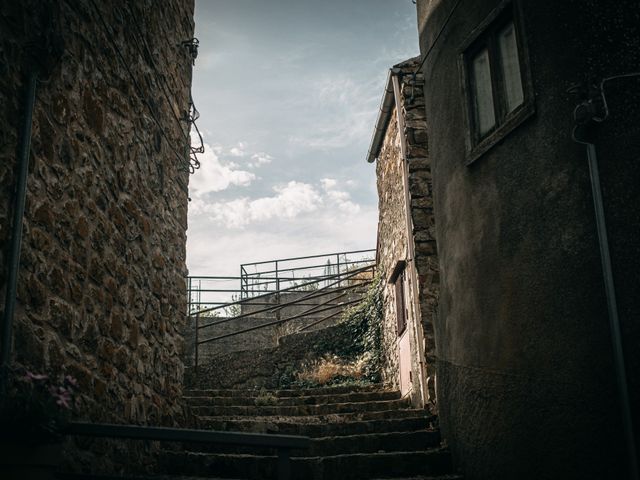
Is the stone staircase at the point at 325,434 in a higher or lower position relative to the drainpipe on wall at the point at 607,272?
lower

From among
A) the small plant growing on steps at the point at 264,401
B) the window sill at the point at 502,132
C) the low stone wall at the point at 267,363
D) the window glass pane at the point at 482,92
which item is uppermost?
the window glass pane at the point at 482,92

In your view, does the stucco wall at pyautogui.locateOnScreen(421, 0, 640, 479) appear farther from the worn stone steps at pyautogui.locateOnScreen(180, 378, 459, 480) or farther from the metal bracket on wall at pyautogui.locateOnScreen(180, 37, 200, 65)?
the metal bracket on wall at pyautogui.locateOnScreen(180, 37, 200, 65)

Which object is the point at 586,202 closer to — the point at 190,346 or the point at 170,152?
the point at 170,152

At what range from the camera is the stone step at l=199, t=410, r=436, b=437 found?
677 cm

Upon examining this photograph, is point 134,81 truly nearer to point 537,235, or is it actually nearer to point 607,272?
point 537,235

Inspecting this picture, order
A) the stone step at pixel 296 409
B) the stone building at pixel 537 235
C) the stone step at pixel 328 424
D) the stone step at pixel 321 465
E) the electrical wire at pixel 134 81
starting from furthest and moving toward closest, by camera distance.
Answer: the stone step at pixel 296 409 → the stone step at pixel 328 424 → the stone step at pixel 321 465 → the electrical wire at pixel 134 81 → the stone building at pixel 537 235

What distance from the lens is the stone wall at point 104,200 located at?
3684 mm

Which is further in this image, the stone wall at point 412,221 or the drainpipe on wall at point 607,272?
the stone wall at point 412,221

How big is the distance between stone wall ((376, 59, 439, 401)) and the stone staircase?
2.13ft

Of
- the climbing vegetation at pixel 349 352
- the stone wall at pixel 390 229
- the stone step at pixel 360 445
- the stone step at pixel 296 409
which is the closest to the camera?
the stone step at pixel 360 445

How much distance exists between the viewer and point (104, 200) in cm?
479

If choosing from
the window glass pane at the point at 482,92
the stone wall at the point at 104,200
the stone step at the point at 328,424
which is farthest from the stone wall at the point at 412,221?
the stone wall at the point at 104,200

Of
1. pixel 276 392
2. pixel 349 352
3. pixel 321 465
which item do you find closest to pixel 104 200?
pixel 321 465

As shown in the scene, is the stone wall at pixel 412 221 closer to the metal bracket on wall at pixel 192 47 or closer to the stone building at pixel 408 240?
the stone building at pixel 408 240
